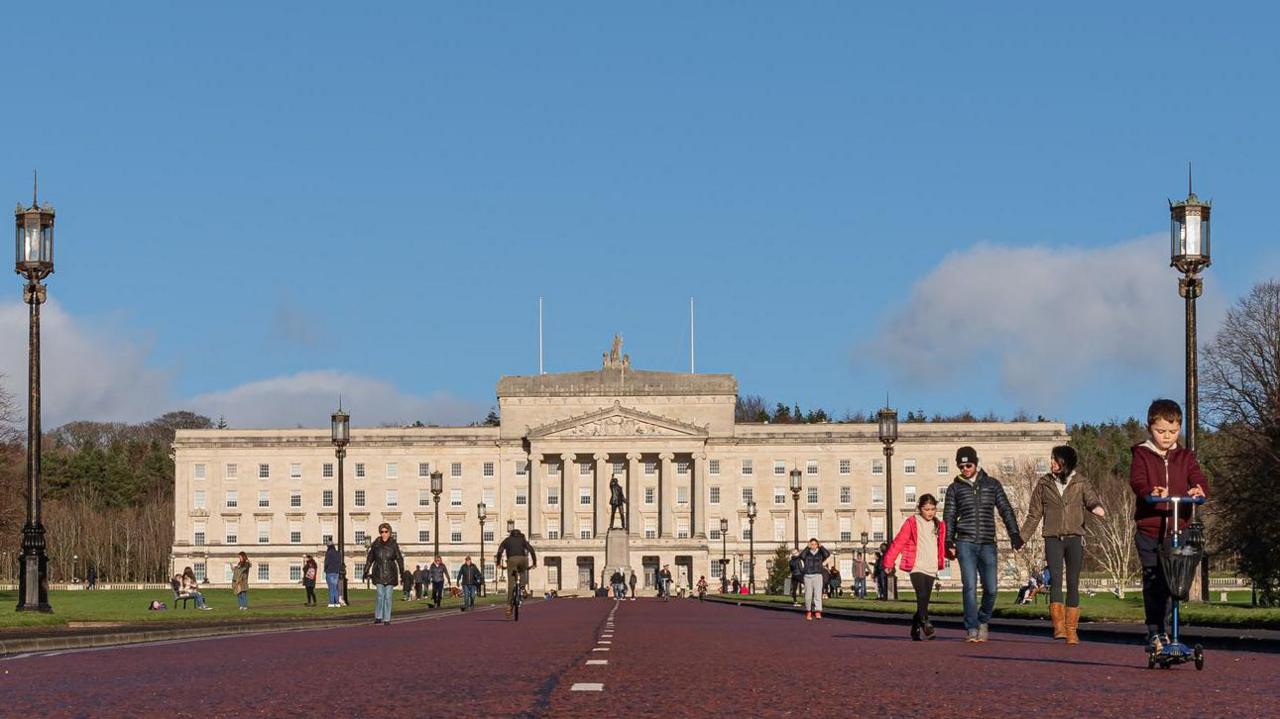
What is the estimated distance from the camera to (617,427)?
165375mm

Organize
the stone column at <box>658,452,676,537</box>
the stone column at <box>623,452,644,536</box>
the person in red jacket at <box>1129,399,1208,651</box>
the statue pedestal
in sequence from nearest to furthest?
the person in red jacket at <box>1129,399,1208,651</box>, the statue pedestal, the stone column at <box>658,452,676,537</box>, the stone column at <box>623,452,644,536</box>


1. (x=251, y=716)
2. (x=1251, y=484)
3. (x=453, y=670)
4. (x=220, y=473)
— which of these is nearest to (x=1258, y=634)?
(x=453, y=670)

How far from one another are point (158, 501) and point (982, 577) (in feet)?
555

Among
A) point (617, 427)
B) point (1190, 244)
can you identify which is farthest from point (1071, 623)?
point (617, 427)

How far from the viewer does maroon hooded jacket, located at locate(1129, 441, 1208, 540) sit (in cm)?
1530

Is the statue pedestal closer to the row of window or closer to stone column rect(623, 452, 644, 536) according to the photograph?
stone column rect(623, 452, 644, 536)

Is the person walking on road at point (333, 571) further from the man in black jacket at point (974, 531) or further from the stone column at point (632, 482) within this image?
the stone column at point (632, 482)

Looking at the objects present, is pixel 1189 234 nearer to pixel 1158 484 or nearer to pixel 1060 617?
pixel 1060 617

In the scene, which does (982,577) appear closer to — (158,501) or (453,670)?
(453,670)

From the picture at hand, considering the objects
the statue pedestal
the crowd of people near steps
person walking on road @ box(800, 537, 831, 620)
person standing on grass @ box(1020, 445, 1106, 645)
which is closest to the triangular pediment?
the statue pedestal

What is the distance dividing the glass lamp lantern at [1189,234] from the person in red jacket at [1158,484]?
1711 centimetres

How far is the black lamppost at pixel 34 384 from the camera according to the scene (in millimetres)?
34562

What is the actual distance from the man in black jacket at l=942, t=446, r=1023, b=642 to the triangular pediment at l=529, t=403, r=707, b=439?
464 feet

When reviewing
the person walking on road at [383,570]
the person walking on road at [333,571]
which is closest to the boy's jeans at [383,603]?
the person walking on road at [383,570]
